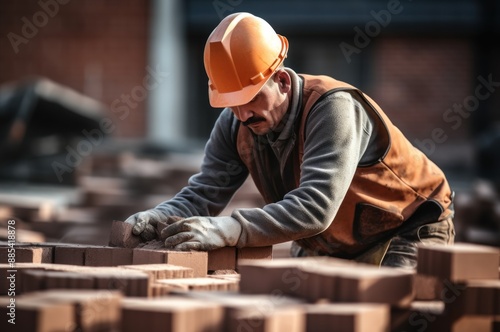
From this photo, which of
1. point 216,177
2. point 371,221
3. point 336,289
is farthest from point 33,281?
point 371,221

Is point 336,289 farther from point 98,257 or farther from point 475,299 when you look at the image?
point 98,257

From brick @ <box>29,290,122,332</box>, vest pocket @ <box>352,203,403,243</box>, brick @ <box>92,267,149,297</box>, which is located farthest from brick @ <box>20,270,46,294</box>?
vest pocket @ <box>352,203,403,243</box>

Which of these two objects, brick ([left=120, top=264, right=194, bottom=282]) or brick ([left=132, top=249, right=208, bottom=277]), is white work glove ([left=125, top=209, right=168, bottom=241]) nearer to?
brick ([left=132, top=249, right=208, bottom=277])

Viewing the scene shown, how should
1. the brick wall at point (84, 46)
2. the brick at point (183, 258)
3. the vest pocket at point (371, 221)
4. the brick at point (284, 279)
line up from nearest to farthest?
the brick at point (284, 279)
the brick at point (183, 258)
the vest pocket at point (371, 221)
the brick wall at point (84, 46)

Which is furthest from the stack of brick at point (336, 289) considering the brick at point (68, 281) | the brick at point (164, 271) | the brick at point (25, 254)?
the brick at point (25, 254)

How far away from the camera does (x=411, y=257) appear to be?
4.56 metres

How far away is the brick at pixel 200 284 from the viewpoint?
141 inches

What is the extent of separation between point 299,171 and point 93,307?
5.72ft

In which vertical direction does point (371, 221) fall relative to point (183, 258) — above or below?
above

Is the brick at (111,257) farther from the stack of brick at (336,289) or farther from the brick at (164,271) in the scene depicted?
the stack of brick at (336,289)

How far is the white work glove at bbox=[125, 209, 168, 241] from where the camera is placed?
14.4 ft

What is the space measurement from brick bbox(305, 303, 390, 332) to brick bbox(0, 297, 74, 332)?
2.46ft

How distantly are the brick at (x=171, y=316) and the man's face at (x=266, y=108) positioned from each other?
4.66 ft

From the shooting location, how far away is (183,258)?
404cm
